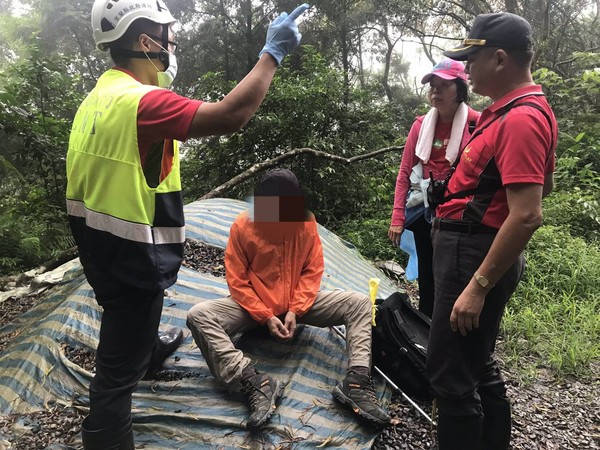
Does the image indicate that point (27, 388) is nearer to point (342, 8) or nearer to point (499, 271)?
point (499, 271)

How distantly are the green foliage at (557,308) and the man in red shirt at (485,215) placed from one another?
1.69 metres

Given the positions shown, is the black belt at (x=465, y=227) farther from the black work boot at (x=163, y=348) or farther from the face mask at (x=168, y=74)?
the black work boot at (x=163, y=348)

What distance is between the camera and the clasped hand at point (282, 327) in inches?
91.0

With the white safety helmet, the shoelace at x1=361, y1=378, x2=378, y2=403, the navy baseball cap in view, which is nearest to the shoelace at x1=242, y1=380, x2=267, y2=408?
the shoelace at x1=361, y1=378, x2=378, y2=403

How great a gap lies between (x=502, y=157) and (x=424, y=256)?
5.15ft

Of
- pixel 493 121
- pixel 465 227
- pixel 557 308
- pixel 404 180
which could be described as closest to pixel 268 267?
pixel 404 180

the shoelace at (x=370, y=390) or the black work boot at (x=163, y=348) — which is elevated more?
the black work boot at (x=163, y=348)

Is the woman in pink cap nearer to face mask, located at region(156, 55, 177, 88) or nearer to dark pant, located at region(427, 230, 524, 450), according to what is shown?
dark pant, located at region(427, 230, 524, 450)

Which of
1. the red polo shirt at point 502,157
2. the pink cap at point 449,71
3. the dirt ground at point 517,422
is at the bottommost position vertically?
the dirt ground at point 517,422

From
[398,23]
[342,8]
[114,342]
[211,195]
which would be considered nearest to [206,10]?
[342,8]

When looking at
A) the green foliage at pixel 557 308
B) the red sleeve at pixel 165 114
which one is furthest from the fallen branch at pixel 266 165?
the red sleeve at pixel 165 114

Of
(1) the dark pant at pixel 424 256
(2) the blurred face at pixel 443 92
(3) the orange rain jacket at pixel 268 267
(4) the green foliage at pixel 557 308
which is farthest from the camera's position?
(4) the green foliage at pixel 557 308

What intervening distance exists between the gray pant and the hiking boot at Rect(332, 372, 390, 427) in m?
0.10

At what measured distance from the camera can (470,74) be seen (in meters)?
1.60
